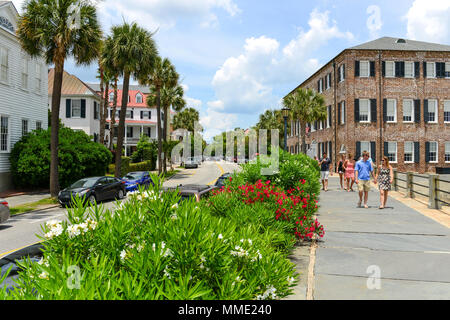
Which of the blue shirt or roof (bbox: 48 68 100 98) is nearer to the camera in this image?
the blue shirt

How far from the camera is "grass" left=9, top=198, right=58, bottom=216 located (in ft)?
53.6

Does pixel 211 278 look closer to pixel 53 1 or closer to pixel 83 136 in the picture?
pixel 53 1

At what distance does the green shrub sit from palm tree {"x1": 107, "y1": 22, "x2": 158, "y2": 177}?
257cm

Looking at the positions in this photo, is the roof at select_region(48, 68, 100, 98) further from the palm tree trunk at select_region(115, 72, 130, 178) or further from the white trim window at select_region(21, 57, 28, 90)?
the palm tree trunk at select_region(115, 72, 130, 178)

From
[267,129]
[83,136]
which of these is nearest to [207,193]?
[83,136]

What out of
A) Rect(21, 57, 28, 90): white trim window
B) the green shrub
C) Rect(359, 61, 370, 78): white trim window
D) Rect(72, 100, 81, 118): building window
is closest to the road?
the green shrub

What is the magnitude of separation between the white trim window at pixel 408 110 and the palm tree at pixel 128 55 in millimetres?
27133

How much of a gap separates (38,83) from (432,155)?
38.9 m

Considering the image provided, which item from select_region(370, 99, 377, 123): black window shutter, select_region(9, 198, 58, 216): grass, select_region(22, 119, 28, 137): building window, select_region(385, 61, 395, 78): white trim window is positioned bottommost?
select_region(9, 198, 58, 216): grass

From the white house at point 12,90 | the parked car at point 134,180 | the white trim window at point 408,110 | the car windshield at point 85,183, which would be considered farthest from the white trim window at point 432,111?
the white house at point 12,90

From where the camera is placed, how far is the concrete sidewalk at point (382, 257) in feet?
17.9

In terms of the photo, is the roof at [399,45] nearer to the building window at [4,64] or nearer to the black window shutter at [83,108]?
the black window shutter at [83,108]

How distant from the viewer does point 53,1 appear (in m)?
19.0

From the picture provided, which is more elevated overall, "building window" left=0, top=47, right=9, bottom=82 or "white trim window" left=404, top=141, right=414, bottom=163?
"building window" left=0, top=47, right=9, bottom=82
